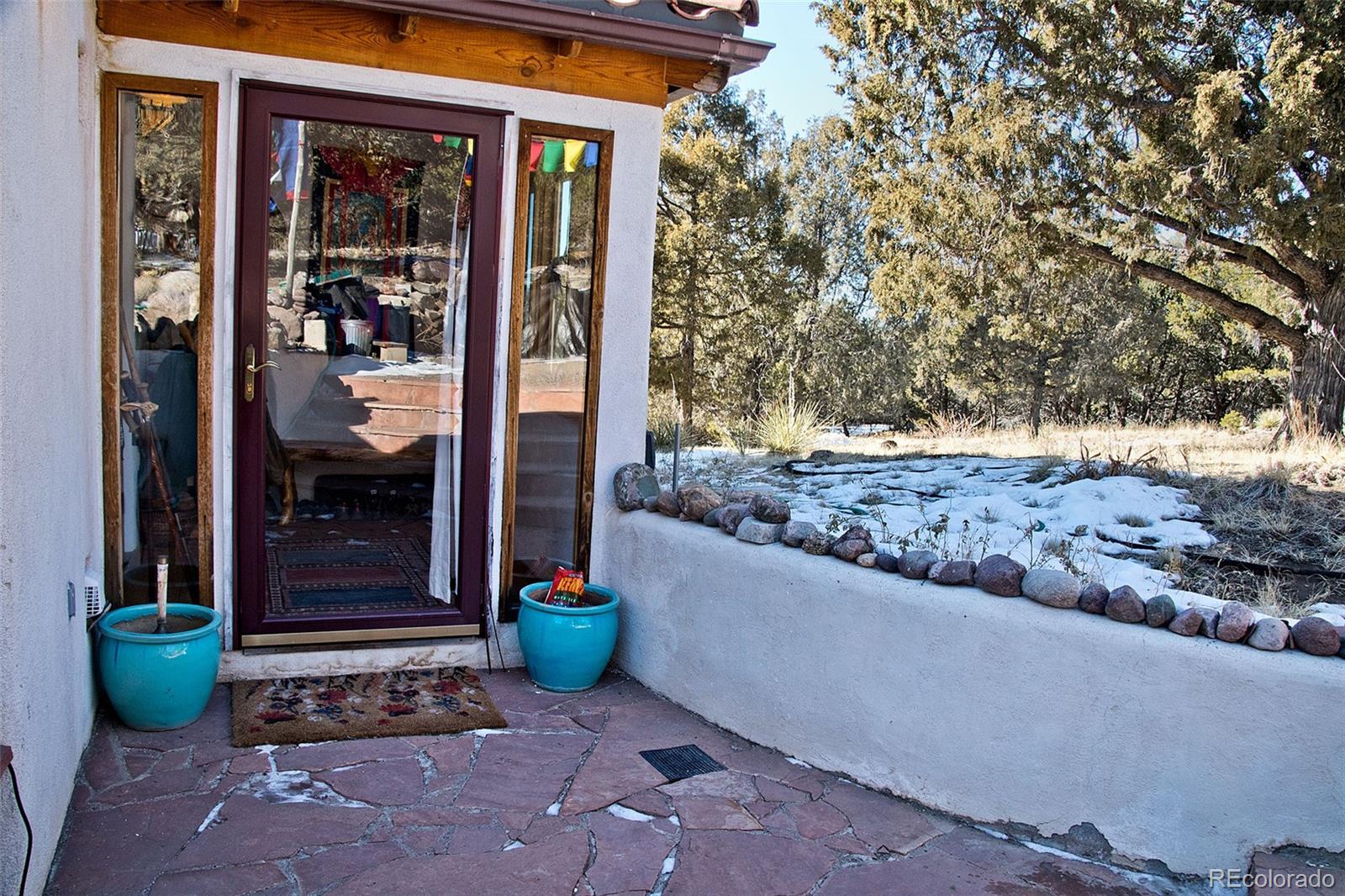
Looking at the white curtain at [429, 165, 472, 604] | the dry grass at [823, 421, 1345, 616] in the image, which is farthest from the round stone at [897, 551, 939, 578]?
the white curtain at [429, 165, 472, 604]

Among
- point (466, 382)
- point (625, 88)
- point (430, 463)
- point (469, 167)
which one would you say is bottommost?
point (430, 463)

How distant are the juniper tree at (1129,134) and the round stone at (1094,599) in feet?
22.3

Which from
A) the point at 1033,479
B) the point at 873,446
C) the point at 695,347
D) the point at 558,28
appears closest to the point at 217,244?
the point at 558,28

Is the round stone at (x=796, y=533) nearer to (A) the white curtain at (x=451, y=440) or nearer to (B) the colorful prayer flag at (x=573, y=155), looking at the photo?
(A) the white curtain at (x=451, y=440)

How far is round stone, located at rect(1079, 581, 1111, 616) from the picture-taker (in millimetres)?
2807

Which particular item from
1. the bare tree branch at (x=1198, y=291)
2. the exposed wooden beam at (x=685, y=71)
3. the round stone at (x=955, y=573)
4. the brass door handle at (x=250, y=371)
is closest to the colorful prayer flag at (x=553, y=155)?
the exposed wooden beam at (x=685, y=71)

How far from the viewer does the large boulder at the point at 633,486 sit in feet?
13.5

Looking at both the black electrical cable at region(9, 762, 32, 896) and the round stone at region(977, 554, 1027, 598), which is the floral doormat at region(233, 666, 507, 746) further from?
the round stone at region(977, 554, 1027, 598)

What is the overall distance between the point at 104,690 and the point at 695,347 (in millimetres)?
11952

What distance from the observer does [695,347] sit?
14828 millimetres

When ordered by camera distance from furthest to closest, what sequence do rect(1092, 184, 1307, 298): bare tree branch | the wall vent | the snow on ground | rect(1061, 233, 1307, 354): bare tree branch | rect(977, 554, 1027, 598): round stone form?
rect(1061, 233, 1307, 354): bare tree branch → rect(1092, 184, 1307, 298): bare tree branch → the snow on ground → the wall vent → rect(977, 554, 1027, 598): round stone

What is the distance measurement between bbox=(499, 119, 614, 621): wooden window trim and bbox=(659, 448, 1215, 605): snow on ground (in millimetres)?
1068

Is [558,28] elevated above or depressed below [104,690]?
above

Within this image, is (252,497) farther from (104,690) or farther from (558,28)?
(558,28)
